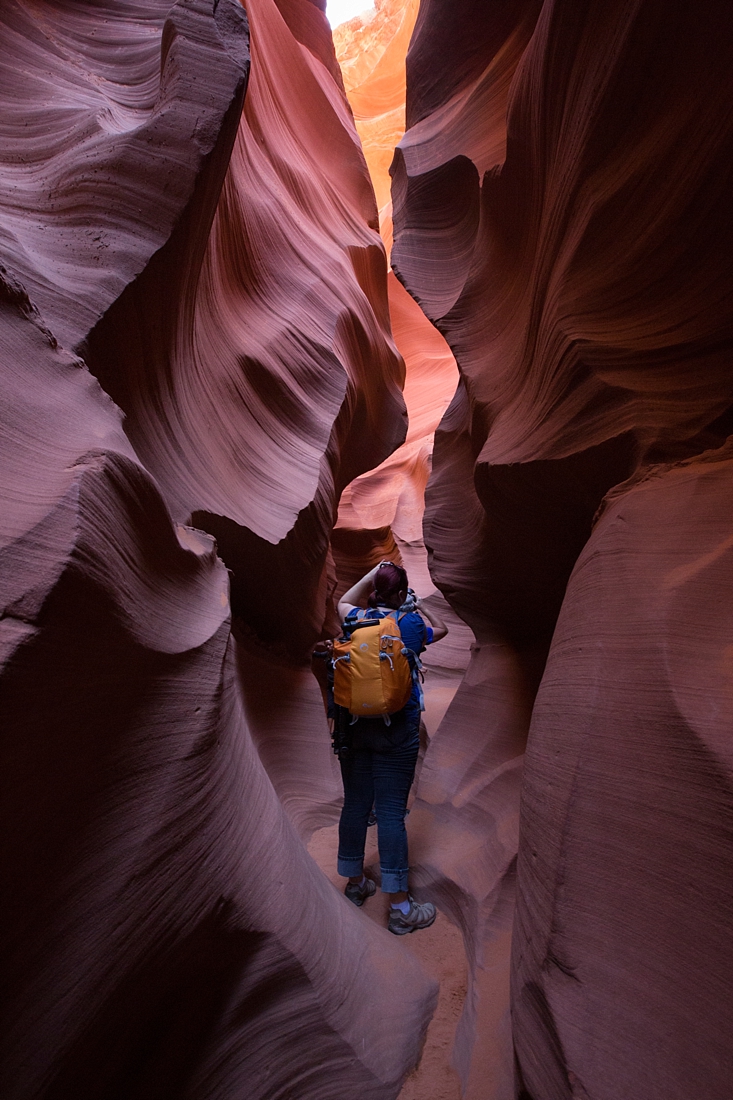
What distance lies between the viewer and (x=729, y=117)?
1744 millimetres

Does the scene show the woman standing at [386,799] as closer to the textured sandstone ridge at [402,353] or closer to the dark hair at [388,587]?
the dark hair at [388,587]

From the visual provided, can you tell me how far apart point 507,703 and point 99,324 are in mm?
3019

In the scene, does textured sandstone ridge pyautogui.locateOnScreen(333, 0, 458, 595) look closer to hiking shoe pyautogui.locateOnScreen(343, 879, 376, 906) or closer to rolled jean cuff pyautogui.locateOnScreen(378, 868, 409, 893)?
hiking shoe pyautogui.locateOnScreen(343, 879, 376, 906)

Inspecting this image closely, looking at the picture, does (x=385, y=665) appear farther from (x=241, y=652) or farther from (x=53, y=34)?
(x=53, y=34)

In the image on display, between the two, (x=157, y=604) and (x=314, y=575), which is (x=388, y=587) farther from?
(x=157, y=604)

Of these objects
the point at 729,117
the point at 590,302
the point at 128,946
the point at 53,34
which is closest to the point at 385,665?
the point at 128,946

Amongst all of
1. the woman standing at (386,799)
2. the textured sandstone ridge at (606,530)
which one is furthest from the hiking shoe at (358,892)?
the textured sandstone ridge at (606,530)

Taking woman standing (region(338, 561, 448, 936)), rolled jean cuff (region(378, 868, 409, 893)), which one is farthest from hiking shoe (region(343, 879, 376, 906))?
rolled jean cuff (region(378, 868, 409, 893))

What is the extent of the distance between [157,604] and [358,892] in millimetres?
1981

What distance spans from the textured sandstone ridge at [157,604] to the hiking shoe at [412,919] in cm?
27

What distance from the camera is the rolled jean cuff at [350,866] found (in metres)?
2.93

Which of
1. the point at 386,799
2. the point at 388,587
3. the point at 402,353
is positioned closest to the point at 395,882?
the point at 386,799

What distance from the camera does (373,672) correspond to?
9.07 feet

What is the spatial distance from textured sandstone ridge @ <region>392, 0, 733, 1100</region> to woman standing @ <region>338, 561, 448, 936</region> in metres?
0.30
